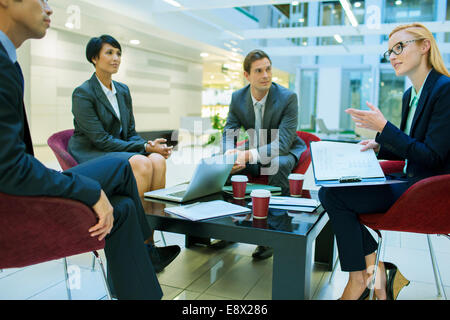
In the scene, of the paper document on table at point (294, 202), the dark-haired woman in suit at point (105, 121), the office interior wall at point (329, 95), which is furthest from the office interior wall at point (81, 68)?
the office interior wall at point (329, 95)

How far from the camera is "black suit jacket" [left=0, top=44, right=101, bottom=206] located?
3.43 feet

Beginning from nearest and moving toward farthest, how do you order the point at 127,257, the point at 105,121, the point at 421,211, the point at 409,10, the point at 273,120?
the point at 127,257 → the point at 421,211 → the point at 105,121 → the point at 273,120 → the point at 409,10

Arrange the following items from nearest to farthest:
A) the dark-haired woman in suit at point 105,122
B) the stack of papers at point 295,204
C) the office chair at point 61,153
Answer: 1. the stack of papers at point 295,204
2. the office chair at point 61,153
3. the dark-haired woman in suit at point 105,122

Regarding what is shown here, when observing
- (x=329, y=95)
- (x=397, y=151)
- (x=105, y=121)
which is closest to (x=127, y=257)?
(x=397, y=151)

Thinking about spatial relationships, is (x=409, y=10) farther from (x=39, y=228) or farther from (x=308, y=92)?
(x=39, y=228)

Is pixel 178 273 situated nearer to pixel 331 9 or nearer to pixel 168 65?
pixel 168 65

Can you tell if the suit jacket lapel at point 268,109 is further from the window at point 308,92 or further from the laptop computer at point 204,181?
the window at point 308,92

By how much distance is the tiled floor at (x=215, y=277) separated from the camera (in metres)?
1.97

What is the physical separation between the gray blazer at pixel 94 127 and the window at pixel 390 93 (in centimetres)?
1506

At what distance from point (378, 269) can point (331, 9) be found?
17010 millimetres

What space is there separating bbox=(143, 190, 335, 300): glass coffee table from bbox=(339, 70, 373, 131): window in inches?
610

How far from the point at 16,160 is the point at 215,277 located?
144 cm

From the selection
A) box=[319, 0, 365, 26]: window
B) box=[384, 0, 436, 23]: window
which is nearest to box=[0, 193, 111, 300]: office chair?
box=[384, 0, 436, 23]: window

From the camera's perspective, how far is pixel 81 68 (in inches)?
306
